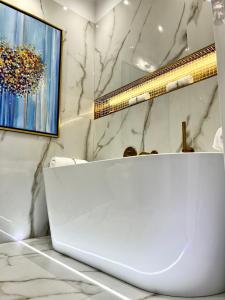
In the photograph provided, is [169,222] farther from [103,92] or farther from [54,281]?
[103,92]

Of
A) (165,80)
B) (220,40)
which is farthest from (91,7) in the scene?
(220,40)

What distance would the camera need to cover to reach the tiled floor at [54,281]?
1.05m

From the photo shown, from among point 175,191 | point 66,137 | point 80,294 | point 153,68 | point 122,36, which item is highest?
point 122,36

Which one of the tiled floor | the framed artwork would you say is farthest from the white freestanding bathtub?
the framed artwork

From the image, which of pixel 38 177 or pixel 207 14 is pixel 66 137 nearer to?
pixel 38 177

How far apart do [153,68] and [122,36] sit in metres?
0.61

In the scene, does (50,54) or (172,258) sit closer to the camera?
(172,258)

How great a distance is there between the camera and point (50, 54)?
2.43 metres

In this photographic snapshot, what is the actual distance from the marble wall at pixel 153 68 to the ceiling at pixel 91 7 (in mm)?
88

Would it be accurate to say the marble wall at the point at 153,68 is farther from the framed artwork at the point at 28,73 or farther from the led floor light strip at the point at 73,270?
the led floor light strip at the point at 73,270

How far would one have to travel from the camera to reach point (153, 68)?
2.09 meters

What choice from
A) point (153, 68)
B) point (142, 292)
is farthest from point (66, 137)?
point (142, 292)

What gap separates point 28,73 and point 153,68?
3.58 feet

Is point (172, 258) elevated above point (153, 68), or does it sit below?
below
